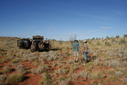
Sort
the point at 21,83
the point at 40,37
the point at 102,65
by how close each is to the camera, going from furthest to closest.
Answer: the point at 40,37 < the point at 102,65 < the point at 21,83

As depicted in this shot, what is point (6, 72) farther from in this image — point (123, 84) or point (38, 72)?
point (123, 84)

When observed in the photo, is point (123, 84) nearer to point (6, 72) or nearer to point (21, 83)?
point (21, 83)

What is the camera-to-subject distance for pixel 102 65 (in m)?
9.71

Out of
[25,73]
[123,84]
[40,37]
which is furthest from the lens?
[40,37]

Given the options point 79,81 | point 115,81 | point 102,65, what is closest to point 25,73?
point 79,81

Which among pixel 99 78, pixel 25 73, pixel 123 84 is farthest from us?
pixel 25 73

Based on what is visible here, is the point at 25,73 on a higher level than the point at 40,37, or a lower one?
lower

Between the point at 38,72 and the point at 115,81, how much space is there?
16.2 ft

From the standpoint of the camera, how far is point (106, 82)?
6.23m

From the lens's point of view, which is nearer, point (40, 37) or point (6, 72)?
point (6, 72)

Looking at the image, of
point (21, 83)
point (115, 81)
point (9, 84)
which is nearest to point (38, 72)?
point (21, 83)

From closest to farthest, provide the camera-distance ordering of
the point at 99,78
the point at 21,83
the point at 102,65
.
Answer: the point at 21,83, the point at 99,78, the point at 102,65

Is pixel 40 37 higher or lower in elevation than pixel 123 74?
higher

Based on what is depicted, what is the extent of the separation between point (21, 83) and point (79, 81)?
3.31 meters
